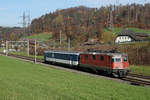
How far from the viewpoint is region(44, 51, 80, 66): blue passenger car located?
3620 cm

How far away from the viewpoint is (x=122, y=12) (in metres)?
154

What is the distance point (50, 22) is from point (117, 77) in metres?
156

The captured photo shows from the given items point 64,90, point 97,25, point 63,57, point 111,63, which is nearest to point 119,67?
point 111,63

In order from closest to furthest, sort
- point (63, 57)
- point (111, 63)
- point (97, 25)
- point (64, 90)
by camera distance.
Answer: point (64, 90) < point (111, 63) < point (63, 57) < point (97, 25)

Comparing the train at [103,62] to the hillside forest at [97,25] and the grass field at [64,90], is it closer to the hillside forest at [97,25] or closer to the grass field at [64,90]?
the grass field at [64,90]

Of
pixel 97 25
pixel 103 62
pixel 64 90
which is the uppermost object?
pixel 97 25

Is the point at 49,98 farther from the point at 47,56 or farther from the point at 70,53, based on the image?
the point at 47,56

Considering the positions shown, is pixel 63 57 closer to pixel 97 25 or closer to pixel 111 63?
pixel 111 63

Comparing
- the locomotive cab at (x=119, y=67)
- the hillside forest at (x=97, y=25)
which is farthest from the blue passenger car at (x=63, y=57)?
the hillside forest at (x=97, y=25)

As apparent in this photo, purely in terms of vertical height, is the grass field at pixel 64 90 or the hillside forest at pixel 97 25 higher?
the hillside forest at pixel 97 25

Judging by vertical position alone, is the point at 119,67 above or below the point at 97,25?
below

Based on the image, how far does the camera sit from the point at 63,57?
133ft

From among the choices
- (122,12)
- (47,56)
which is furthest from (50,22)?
(47,56)

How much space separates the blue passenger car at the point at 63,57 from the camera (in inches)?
1425
